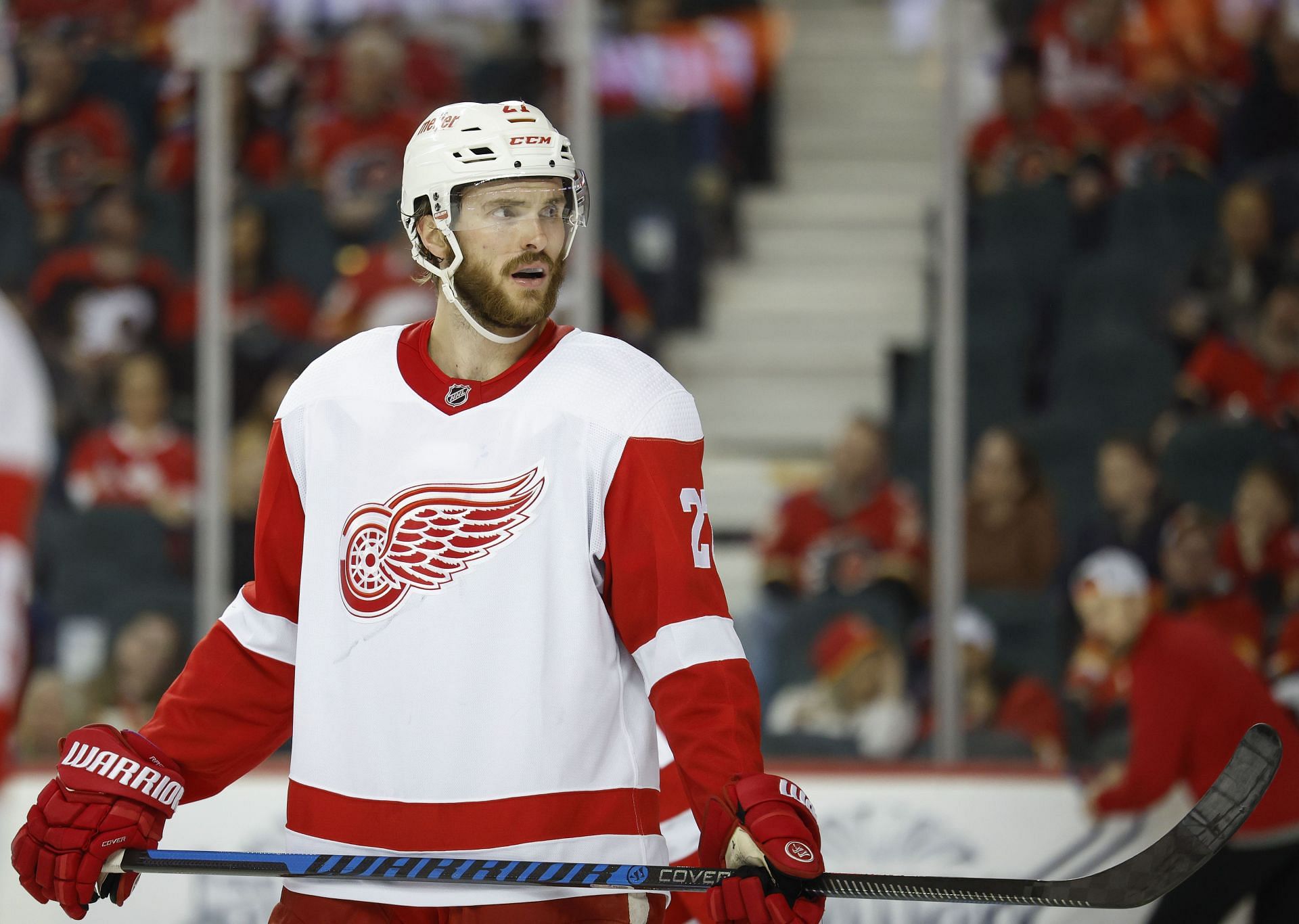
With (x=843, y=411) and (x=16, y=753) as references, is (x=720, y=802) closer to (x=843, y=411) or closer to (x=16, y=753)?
(x=16, y=753)

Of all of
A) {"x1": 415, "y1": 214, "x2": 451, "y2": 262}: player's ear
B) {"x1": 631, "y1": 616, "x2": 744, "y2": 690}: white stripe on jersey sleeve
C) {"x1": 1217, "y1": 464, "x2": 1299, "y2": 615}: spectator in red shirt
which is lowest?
{"x1": 1217, "y1": 464, "x2": 1299, "y2": 615}: spectator in red shirt

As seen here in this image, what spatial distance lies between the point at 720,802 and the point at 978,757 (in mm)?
2155

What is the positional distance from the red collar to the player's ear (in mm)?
85

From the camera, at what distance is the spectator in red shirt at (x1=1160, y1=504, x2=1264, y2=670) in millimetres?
4008

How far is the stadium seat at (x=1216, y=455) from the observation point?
14.1 ft

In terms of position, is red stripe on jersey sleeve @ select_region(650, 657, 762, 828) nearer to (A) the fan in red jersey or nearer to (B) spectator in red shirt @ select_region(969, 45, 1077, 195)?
(A) the fan in red jersey

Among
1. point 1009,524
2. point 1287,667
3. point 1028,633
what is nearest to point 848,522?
point 1009,524

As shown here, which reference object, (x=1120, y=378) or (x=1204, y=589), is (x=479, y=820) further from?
(x=1120, y=378)

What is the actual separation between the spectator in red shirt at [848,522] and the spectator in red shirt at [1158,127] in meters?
1.39

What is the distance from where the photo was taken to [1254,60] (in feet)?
17.2

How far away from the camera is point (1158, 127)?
5.25 metres

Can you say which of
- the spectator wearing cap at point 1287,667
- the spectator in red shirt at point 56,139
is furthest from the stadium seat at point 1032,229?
the spectator in red shirt at point 56,139

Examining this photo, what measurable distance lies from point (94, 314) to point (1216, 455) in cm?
287

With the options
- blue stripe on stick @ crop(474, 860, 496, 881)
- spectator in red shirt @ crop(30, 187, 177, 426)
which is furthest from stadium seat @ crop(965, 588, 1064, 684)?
blue stripe on stick @ crop(474, 860, 496, 881)
